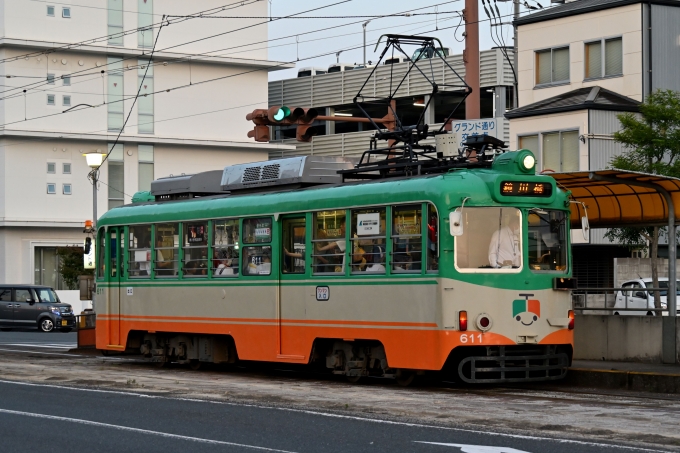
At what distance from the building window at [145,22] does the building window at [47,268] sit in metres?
11.1

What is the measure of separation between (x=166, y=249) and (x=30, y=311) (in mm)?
24131

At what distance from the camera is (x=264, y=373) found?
66.2 feet

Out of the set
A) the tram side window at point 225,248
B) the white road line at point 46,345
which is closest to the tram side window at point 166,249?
the tram side window at point 225,248

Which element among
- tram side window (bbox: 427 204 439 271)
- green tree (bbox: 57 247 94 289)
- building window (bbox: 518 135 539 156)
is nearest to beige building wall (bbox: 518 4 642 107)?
building window (bbox: 518 135 539 156)

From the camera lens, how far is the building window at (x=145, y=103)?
61.5 m

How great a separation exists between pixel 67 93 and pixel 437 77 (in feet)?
59.9

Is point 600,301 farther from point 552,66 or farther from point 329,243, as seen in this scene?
point 552,66

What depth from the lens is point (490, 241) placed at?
640 inches

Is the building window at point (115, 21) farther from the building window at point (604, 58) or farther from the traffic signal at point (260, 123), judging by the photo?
the traffic signal at point (260, 123)

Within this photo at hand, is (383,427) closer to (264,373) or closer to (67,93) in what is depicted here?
(264,373)

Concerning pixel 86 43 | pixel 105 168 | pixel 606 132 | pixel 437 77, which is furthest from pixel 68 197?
pixel 606 132

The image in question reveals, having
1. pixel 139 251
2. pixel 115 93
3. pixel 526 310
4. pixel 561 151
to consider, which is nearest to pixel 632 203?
pixel 526 310

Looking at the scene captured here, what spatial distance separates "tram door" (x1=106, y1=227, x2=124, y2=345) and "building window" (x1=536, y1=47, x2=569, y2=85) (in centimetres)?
2043

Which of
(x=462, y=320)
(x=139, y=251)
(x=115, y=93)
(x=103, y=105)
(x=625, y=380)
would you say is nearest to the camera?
(x=462, y=320)
